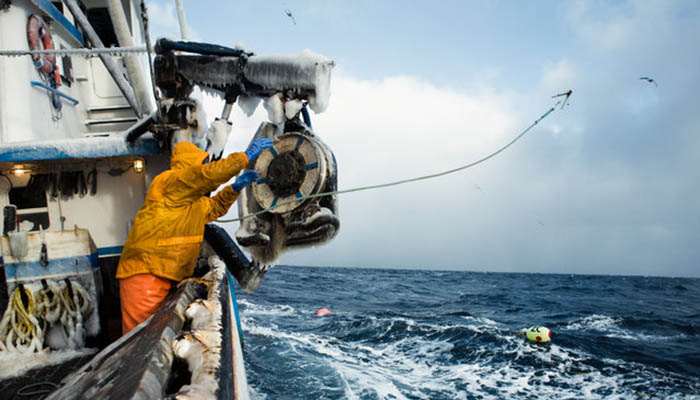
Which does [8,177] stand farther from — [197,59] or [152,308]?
[152,308]

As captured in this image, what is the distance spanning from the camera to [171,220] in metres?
3.40

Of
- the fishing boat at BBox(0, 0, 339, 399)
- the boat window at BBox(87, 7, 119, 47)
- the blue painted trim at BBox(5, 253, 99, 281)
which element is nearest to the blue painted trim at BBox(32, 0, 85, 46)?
the fishing boat at BBox(0, 0, 339, 399)

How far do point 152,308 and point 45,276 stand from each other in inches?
65.4

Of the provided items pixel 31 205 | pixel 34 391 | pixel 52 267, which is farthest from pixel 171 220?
pixel 31 205

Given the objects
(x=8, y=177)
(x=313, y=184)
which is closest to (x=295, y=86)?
(x=313, y=184)

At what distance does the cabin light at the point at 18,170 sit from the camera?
17.5ft

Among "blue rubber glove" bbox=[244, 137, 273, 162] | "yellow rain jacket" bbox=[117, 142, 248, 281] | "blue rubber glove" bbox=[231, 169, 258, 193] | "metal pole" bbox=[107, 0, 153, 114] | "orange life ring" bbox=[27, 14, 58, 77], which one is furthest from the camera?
"orange life ring" bbox=[27, 14, 58, 77]

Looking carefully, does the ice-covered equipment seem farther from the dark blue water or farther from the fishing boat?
the dark blue water

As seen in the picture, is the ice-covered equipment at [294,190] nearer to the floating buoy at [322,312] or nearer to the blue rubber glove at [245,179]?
the blue rubber glove at [245,179]

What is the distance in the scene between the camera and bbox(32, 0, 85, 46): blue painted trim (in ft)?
22.5

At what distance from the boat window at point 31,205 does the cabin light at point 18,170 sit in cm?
23

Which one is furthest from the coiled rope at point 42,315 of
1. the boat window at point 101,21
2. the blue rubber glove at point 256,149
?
the boat window at point 101,21

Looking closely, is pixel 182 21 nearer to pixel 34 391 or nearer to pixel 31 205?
pixel 31 205

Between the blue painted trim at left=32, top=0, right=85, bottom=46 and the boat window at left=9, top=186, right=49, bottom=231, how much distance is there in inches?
136
